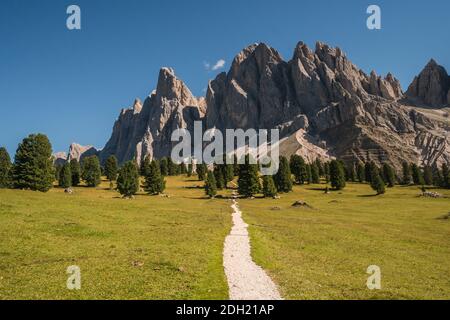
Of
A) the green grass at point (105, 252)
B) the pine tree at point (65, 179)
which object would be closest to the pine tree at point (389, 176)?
the green grass at point (105, 252)

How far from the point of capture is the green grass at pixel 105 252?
60.7 feet

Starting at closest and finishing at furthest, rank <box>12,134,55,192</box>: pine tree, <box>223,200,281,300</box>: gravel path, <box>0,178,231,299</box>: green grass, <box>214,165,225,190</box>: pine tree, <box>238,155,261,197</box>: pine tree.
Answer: <box>223,200,281,300</box>: gravel path → <box>0,178,231,299</box>: green grass → <box>12,134,55,192</box>: pine tree → <box>238,155,261,197</box>: pine tree → <box>214,165,225,190</box>: pine tree

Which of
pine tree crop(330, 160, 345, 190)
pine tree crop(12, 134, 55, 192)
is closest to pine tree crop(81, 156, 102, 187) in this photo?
pine tree crop(12, 134, 55, 192)

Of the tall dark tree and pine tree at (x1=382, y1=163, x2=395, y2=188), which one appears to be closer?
the tall dark tree

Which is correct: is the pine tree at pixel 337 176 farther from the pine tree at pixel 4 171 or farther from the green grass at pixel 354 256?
the pine tree at pixel 4 171

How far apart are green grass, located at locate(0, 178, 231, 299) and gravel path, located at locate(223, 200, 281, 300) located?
2.22 ft

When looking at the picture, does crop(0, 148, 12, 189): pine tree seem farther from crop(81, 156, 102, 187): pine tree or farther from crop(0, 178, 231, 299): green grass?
crop(0, 178, 231, 299): green grass

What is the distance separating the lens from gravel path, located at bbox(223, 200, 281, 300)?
18.0m

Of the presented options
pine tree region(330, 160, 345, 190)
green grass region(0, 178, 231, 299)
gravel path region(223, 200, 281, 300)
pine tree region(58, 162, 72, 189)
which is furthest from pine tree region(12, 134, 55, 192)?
pine tree region(330, 160, 345, 190)

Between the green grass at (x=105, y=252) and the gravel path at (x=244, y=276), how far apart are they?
0.68 metres

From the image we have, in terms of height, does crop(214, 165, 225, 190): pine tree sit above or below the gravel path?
above

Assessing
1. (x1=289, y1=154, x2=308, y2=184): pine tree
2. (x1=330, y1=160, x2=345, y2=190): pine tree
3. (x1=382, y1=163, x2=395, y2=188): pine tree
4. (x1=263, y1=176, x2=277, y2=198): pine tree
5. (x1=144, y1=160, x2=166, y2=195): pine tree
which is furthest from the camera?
(x1=382, y1=163, x2=395, y2=188): pine tree

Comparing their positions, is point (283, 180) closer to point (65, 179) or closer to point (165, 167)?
point (65, 179)

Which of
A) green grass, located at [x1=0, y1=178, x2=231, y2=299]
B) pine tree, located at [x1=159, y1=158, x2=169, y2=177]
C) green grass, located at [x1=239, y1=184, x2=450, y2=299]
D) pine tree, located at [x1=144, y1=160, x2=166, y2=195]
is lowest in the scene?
green grass, located at [x1=239, y1=184, x2=450, y2=299]
